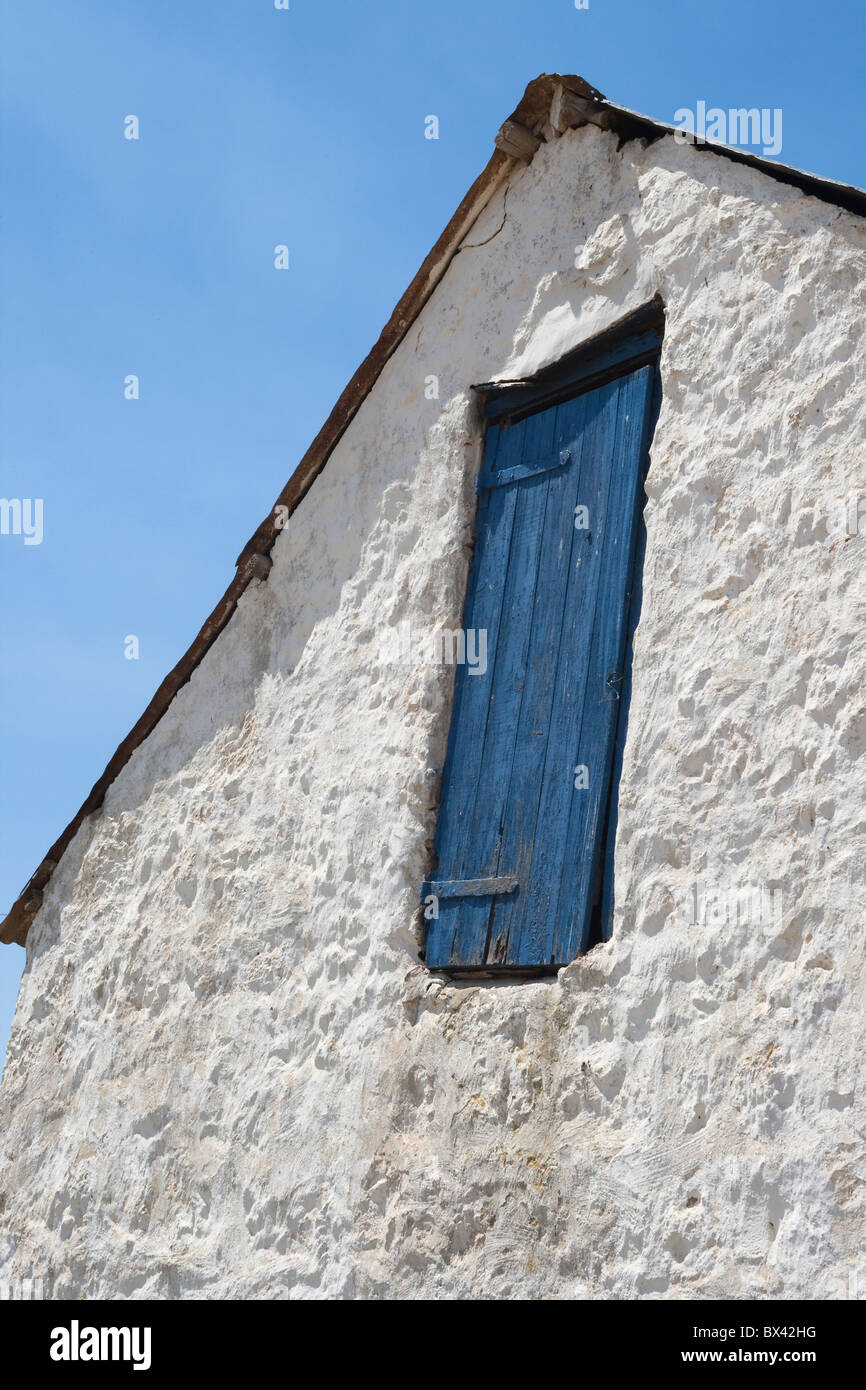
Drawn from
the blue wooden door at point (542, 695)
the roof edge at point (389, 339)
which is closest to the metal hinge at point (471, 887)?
the blue wooden door at point (542, 695)

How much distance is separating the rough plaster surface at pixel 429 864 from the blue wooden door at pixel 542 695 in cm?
13

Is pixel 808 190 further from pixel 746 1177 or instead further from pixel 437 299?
pixel 746 1177

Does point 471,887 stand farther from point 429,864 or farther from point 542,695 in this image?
point 542,695

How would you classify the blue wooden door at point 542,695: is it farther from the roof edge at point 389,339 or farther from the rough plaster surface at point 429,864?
the roof edge at point 389,339

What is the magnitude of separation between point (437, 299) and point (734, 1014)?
11.1 ft

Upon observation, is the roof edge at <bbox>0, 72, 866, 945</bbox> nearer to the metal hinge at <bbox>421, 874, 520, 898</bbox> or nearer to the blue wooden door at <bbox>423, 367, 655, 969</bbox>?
the blue wooden door at <bbox>423, 367, 655, 969</bbox>

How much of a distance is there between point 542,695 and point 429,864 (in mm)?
720

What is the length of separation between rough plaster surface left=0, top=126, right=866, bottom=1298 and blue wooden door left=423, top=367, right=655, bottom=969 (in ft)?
0.43

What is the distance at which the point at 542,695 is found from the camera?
188 inches

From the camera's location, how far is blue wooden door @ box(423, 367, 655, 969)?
14.7 ft

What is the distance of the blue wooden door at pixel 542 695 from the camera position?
4.48m

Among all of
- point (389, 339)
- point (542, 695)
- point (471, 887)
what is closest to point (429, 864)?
point (471, 887)

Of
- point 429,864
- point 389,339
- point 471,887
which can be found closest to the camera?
point 471,887
